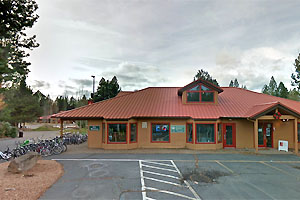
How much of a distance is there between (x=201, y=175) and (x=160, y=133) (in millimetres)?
7412

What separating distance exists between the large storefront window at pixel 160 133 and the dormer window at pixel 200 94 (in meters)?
3.92

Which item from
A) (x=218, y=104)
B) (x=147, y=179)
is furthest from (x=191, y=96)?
(x=147, y=179)

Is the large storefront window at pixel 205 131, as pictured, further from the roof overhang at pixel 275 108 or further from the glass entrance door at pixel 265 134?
the glass entrance door at pixel 265 134

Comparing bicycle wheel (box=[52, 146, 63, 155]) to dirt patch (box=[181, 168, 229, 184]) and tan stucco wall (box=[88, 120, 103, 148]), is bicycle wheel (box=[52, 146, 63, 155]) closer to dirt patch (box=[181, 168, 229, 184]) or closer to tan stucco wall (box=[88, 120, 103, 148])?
tan stucco wall (box=[88, 120, 103, 148])

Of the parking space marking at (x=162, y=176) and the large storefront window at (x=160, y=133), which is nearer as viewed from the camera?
the parking space marking at (x=162, y=176)

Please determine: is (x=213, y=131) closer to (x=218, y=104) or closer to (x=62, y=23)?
(x=218, y=104)

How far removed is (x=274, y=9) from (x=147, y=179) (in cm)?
1597

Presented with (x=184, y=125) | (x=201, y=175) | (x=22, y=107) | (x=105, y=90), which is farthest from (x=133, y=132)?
(x=22, y=107)

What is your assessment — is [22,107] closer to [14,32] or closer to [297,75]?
[14,32]

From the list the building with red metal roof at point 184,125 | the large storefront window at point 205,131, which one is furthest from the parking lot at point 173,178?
the building with red metal roof at point 184,125

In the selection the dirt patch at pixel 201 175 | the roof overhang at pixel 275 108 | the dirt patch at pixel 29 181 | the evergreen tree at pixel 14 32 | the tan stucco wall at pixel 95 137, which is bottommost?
the dirt patch at pixel 201 175

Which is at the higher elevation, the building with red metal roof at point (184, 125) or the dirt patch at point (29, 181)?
the building with red metal roof at point (184, 125)

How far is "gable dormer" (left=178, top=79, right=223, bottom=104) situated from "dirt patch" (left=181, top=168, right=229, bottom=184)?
8971 mm

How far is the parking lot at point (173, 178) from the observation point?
6.47m
